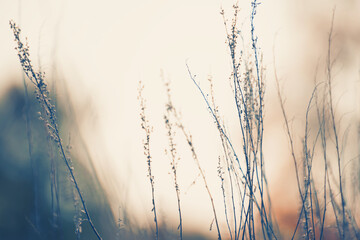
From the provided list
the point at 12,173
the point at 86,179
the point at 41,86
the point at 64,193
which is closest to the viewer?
the point at 41,86

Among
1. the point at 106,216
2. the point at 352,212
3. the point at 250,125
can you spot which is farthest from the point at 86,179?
the point at 352,212

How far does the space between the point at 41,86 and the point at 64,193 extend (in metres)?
1.08

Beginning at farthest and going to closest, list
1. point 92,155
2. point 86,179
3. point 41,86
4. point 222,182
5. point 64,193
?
point 86,179
point 92,155
point 64,193
point 222,182
point 41,86

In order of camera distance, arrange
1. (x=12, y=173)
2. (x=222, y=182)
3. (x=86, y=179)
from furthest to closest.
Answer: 1. (x=12, y=173)
2. (x=86, y=179)
3. (x=222, y=182)

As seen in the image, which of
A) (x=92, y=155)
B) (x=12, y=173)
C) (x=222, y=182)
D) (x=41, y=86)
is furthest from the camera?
(x=12, y=173)

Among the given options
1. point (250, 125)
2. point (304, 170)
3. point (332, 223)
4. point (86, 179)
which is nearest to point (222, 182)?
point (250, 125)

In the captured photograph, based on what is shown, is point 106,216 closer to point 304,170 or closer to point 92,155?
point 92,155

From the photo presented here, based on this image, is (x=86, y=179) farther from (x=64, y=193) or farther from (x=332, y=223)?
(x=332, y=223)

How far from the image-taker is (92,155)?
2.94 meters

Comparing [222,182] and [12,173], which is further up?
[12,173]

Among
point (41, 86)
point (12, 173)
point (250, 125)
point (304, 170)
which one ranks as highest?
point (12, 173)

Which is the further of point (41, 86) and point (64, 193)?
point (64, 193)

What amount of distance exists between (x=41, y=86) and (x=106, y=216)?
4.72 feet

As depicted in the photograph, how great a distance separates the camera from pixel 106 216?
301 centimetres
